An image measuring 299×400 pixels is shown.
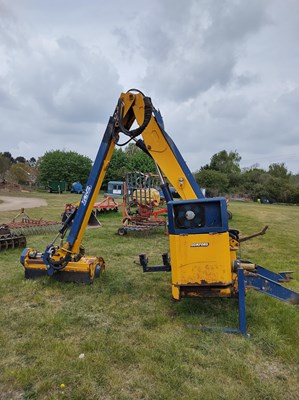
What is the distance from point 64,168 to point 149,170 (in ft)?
53.6

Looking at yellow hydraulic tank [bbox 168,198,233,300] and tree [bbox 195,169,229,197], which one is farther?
tree [bbox 195,169,229,197]

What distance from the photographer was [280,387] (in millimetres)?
2861

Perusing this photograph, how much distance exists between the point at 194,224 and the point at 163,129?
1730 mm

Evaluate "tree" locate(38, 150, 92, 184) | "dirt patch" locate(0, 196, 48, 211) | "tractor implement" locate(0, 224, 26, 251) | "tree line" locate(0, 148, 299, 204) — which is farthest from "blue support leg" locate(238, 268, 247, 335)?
"tree" locate(38, 150, 92, 184)

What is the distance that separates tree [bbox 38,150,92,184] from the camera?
51.9 m

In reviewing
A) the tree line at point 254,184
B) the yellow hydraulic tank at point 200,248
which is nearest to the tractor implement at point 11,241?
the yellow hydraulic tank at point 200,248

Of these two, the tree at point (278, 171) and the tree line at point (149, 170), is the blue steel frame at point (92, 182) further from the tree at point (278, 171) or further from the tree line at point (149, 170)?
the tree at point (278, 171)

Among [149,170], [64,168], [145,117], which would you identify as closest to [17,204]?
[145,117]

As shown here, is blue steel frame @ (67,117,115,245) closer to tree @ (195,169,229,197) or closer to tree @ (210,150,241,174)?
tree @ (195,169,229,197)

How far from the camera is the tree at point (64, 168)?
51906 millimetres

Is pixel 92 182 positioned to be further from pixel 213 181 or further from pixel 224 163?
pixel 224 163

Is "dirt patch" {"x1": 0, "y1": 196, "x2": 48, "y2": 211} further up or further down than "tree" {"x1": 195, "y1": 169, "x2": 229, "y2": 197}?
further down

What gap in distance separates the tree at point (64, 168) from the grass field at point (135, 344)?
48.0m

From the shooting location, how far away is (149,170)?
44250mm
